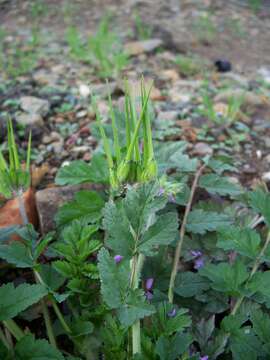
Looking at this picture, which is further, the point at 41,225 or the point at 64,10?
the point at 64,10

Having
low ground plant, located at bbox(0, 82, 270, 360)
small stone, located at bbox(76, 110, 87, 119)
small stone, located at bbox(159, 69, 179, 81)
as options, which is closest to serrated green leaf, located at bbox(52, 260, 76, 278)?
low ground plant, located at bbox(0, 82, 270, 360)

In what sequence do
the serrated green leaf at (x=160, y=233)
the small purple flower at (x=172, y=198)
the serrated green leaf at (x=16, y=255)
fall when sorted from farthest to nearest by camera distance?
the small purple flower at (x=172, y=198) → the serrated green leaf at (x=16, y=255) → the serrated green leaf at (x=160, y=233)

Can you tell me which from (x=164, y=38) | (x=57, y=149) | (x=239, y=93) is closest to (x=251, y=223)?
(x=57, y=149)

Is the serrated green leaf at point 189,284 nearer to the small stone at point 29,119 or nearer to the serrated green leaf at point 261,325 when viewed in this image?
the serrated green leaf at point 261,325

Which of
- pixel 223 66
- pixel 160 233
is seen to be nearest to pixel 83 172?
pixel 160 233

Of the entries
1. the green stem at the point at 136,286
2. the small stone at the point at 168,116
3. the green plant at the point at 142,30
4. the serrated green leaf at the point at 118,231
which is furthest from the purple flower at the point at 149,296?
the green plant at the point at 142,30

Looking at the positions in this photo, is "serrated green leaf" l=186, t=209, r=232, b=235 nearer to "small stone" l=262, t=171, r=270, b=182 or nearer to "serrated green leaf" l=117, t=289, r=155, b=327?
"serrated green leaf" l=117, t=289, r=155, b=327

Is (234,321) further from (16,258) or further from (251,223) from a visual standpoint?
(16,258)

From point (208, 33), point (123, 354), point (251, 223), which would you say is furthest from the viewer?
point (208, 33)
